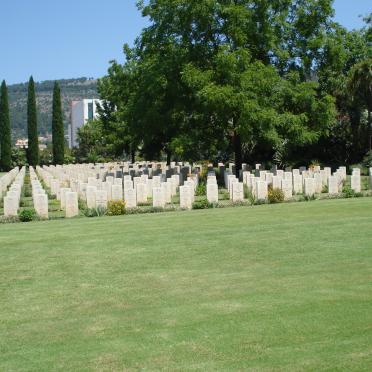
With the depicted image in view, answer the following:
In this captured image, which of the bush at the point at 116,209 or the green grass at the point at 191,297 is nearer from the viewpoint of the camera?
the green grass at the point at 191,297

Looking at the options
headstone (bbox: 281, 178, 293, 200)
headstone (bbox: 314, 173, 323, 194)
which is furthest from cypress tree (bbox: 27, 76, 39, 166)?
headstone (bbox: 281, 178, 293, 200)

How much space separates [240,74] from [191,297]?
1967 cm

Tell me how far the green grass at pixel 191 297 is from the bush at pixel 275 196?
17.9 feet

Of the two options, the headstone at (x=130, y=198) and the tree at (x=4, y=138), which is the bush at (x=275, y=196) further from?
the tree at (x=4, y=138)

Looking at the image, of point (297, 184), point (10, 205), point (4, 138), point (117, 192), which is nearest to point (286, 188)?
point (297, 184)

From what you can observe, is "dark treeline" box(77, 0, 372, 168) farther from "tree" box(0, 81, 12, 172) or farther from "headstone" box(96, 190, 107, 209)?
"tree" box(0, 81, 12, 172)

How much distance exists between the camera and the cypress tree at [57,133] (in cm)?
6950

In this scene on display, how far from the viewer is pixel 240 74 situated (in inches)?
1041

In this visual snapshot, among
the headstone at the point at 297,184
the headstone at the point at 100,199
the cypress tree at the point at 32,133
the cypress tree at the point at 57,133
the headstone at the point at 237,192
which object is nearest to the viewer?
the headstone at the point at 100,199

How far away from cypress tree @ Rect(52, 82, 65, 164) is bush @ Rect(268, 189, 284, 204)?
173ft

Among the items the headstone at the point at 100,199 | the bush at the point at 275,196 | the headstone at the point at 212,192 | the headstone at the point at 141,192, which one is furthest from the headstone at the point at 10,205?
the bush at the point at 275,196

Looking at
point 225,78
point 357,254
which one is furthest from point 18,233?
point 225,78

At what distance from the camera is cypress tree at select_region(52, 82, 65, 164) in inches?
2736

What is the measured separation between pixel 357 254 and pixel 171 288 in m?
3.20
